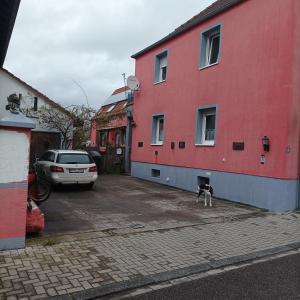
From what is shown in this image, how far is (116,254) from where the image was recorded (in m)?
6.48

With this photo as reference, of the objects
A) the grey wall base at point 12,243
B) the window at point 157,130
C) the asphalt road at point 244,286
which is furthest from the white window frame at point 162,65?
the asphalt road at point 244,286

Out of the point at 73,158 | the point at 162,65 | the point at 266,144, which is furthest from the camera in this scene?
the point at 162,65

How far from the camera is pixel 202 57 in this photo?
15086 mm

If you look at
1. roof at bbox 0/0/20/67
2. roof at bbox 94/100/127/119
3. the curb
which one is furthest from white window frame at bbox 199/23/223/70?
the curb

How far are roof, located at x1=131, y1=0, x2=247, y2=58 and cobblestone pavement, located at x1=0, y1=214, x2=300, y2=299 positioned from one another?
8.28 meters

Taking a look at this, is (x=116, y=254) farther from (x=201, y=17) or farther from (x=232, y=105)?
(x=201, y=17)

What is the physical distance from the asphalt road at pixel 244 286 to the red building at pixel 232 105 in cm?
556

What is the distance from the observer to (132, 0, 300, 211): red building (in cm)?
1121

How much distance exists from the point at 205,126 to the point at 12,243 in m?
10.0

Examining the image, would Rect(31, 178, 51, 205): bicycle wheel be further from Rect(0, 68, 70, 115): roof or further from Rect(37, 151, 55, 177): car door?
Rect(0, 68, 70, 115): roof

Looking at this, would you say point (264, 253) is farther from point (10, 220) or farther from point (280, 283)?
point (10, 220)

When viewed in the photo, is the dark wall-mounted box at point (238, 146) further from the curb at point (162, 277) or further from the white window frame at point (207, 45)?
the curb at point (162, 277)

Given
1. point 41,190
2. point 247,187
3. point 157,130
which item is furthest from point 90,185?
point 247,187

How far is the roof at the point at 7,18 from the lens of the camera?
698 cm
